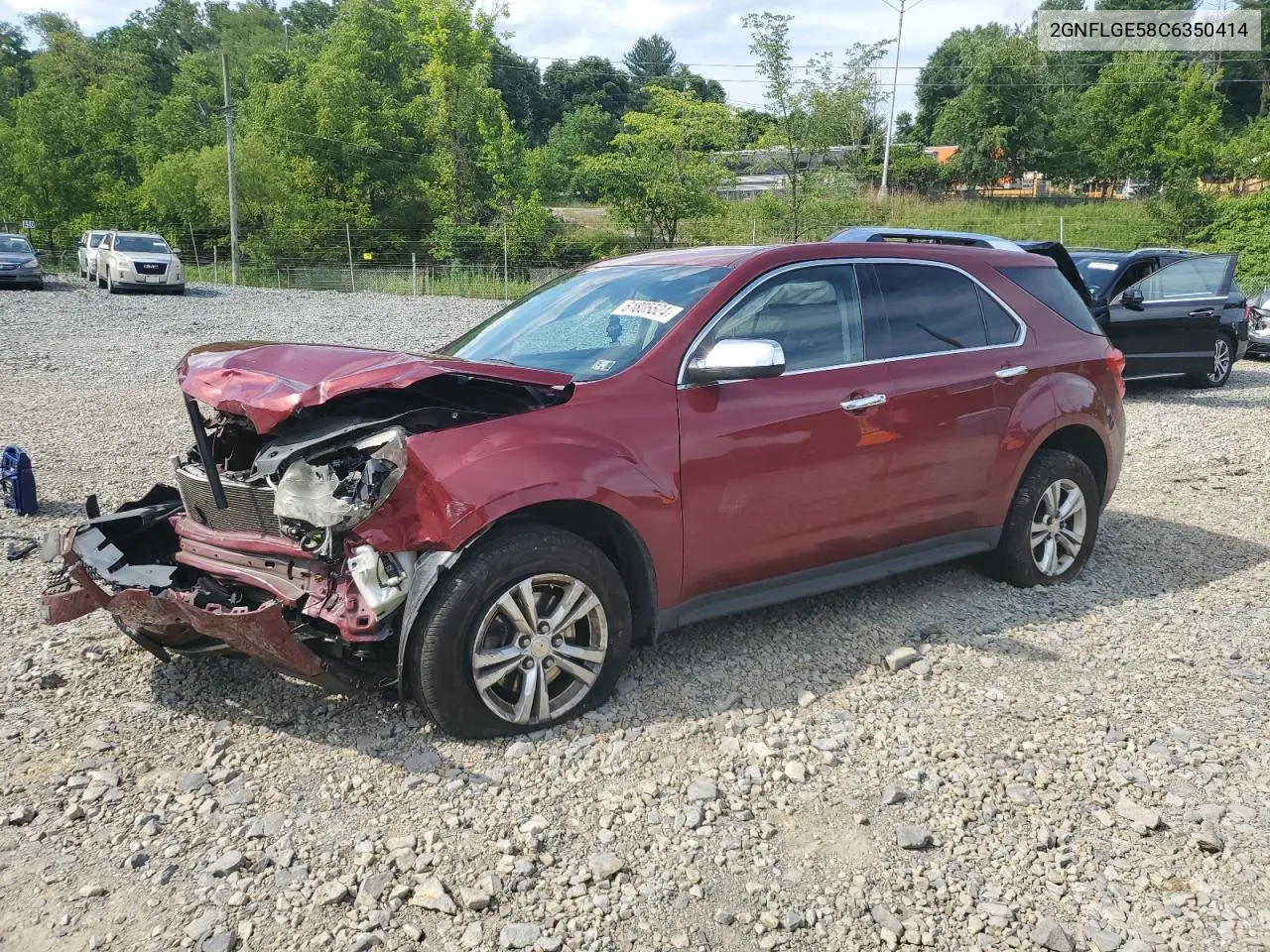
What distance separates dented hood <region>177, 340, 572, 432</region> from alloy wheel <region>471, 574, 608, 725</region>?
2.55 feet

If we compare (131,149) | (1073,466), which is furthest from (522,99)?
(1073,466)

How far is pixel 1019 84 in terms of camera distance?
51.5 meters

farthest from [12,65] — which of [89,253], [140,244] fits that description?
[140,244]

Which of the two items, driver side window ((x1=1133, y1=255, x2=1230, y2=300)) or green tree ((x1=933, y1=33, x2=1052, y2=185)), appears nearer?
driver side window ((x1=1133, y1=255, x2=1230, y2=300))

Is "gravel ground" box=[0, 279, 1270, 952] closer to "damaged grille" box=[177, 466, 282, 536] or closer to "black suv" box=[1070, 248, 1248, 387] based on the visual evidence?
"damaged grille" box=[177, 466, 282, 536]

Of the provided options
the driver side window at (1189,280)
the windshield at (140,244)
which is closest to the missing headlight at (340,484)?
the driver side window at (1189,280)

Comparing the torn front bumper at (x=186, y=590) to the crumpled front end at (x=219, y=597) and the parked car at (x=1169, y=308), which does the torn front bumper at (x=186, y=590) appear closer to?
the crumpled front end at (x=219, y=597)

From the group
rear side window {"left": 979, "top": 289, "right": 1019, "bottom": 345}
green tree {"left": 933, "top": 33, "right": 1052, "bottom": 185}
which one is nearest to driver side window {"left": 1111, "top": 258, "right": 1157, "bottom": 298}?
rear side window {"left": 979, "top": 289, "right": 1019, "bottom": 345}

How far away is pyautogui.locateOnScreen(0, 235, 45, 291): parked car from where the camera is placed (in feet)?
83.3

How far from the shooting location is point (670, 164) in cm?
3975

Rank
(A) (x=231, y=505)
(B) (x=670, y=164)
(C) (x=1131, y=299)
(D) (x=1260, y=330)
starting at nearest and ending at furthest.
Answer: (A) (x=231, y=505) < (C) (x=1131, y=299) < (D) (x=1260, y=330) < (B) (x=670, y=164)

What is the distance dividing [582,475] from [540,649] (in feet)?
2.12

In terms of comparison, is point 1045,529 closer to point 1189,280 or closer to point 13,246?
point 1189,280

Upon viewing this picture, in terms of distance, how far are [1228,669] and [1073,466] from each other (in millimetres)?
1319
